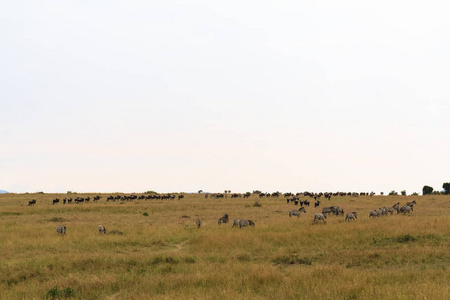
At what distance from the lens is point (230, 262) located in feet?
48.6

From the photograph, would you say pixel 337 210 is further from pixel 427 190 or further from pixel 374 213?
pixel 427 190

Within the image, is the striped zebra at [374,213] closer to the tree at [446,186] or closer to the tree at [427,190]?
the tree at [446,186]

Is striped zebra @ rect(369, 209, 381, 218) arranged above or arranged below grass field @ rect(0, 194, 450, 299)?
above

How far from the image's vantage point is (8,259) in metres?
16.6

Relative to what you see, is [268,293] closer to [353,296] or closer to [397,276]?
[353,296]

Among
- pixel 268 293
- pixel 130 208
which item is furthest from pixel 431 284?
pixel 130 208

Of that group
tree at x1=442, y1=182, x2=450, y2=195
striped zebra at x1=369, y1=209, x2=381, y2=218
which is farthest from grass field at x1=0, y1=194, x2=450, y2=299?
tree at x1=442, y1=182, x2=450, y2=195

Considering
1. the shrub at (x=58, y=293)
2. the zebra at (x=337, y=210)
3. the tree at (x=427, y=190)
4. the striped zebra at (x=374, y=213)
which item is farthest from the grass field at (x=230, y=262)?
the tree at (x=427, y=190)

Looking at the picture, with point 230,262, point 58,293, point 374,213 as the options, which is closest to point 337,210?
point 374,213

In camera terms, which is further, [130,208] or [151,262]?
[130,208]

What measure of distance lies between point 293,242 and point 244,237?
2825 mm

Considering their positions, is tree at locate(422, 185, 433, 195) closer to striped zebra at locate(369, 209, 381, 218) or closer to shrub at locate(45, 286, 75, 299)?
striped zebra at locate(369, 209, 381, 218)

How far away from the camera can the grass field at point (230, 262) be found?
10719mm

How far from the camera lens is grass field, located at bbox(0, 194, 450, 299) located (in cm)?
1072
